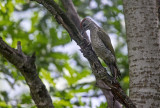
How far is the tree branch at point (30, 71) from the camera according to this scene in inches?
106

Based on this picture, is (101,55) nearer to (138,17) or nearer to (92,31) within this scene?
(92,31)

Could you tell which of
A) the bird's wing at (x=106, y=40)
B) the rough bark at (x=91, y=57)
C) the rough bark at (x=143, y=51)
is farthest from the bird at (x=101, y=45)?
the rough bark at (x=91, y=57)

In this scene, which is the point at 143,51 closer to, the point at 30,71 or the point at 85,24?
the point at 85,24

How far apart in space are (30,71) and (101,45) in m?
1.04

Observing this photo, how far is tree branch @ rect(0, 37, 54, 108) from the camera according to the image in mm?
2701

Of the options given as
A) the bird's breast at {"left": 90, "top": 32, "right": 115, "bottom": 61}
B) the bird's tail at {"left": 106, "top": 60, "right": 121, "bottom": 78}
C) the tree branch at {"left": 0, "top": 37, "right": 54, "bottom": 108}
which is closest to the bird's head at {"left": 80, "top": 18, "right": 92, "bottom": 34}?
the bird's breast at {"left": 90, "top": 32, "right": 115, "bottom": 61}

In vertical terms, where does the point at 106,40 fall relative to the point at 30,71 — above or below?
above

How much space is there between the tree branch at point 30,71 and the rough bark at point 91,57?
25.9 inches

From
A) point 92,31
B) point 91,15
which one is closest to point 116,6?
point 91,15

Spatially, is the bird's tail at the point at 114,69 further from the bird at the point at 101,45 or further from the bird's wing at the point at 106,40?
the bird's wing at the point at 106,40

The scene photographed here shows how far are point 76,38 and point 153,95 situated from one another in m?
0.91

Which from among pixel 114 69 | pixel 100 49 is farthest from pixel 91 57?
pixel 100 49

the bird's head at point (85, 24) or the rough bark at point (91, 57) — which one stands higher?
the bird's head at point (85, 24)

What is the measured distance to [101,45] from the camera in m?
3.45
